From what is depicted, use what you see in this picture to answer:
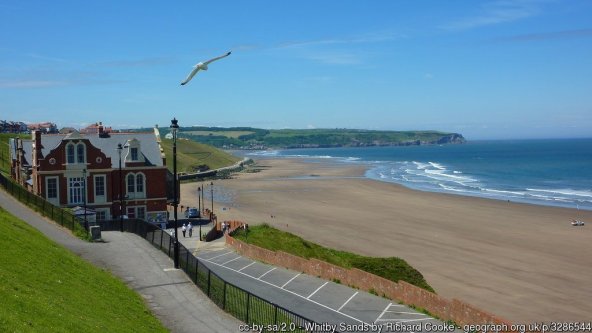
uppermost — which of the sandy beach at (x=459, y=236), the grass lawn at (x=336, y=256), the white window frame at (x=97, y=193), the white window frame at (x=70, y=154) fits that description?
the white window frame at (x=70, y=154)

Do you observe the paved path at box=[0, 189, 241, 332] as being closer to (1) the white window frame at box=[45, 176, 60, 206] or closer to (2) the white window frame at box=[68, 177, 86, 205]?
(1) the white window frame at box=[45, 176, 60, 206]

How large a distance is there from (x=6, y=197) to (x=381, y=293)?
2094cm

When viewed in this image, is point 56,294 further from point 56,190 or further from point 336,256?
point 56,190

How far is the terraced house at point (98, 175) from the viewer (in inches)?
1672

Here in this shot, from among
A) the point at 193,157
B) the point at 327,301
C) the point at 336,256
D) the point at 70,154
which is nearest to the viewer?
the point at 327,301

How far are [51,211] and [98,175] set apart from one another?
618 inches

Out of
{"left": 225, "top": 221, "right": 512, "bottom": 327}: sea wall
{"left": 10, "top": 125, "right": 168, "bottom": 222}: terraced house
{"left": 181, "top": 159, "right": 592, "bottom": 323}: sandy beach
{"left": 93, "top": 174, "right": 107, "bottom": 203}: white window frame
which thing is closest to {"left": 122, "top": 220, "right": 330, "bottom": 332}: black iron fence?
{"left": 225, "top": 221, "right": 512, "bottom": 327}: sea wall

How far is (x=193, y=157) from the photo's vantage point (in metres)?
155

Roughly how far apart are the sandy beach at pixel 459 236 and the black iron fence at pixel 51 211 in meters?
19.3

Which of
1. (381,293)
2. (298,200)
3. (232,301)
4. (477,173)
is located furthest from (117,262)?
(477,173)

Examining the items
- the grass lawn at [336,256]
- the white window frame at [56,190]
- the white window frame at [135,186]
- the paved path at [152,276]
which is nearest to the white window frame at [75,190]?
the white window frame at [56,190]

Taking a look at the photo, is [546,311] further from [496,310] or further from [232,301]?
[232,301]

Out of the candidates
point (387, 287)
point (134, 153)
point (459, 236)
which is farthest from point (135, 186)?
point (387, 287)

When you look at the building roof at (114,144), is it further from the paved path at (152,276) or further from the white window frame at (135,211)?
the paved path at (152,276)
